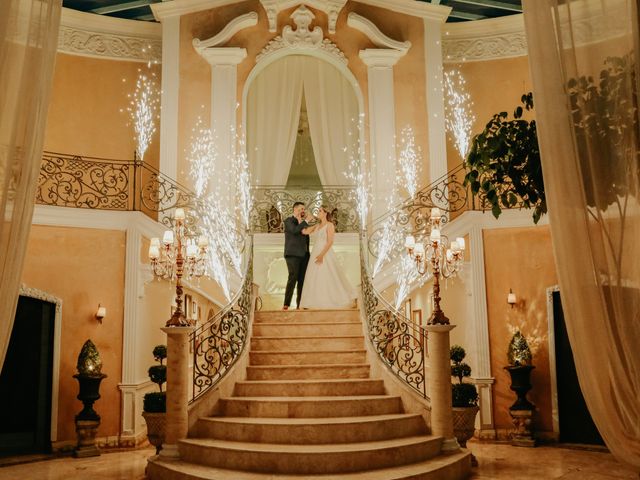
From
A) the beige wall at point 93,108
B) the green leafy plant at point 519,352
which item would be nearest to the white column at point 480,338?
the green leafy plant at point 519,352

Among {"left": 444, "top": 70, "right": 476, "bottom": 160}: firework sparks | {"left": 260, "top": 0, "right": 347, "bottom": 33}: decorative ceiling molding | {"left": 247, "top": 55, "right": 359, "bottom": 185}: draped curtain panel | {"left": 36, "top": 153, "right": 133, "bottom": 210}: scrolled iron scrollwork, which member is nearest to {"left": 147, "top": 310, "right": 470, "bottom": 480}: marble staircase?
{"left": 36, "top": 153, "right": 133, "bottom": 210}: scrolled iron scrollwork

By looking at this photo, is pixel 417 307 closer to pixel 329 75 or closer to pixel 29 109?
pixel 329 75

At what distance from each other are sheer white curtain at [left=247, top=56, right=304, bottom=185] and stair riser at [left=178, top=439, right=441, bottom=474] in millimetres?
6922

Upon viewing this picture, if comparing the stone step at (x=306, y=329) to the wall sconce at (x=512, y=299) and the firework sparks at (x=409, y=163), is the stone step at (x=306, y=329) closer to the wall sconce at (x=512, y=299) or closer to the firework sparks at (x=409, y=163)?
the wall sconce at (x=512, y=299)

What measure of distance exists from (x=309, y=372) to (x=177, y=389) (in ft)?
5.78

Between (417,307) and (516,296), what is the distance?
1.58 metres

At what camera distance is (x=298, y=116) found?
507 inches

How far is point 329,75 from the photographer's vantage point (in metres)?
13.1

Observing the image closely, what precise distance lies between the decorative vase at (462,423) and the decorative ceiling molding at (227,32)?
7.64 metres

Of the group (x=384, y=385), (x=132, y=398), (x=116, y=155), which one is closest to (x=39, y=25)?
(x=384, y=385)

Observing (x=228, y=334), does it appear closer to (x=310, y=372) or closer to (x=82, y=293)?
(x=310, y=372)

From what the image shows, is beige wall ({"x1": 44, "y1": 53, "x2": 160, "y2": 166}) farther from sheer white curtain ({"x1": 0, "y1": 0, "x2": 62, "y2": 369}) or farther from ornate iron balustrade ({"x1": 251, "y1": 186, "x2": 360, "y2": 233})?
sheer white curtain ({"x1": 0, "y1": 0, "x2": 62, "y2": 369})

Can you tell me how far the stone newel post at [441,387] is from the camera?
699cm

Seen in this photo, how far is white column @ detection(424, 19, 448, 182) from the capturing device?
1180cm
